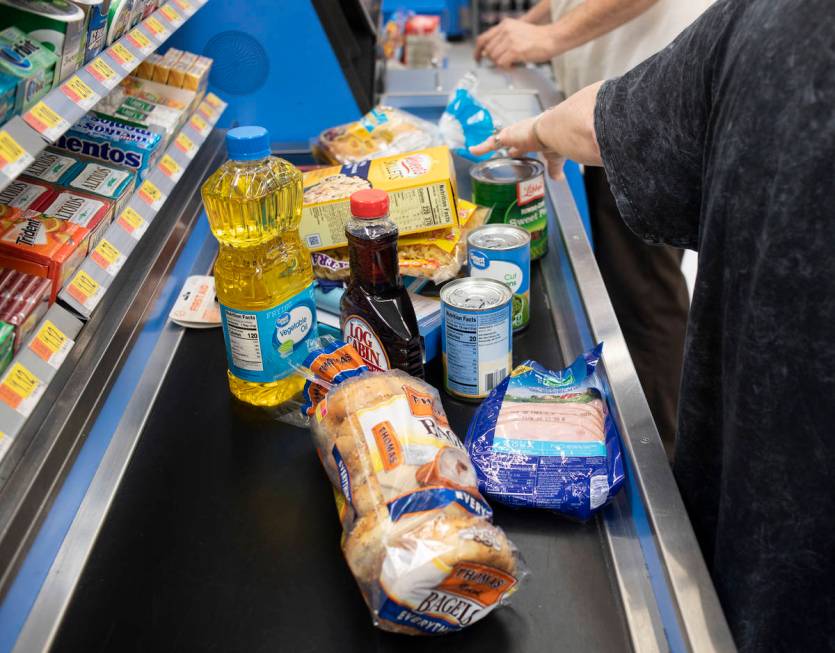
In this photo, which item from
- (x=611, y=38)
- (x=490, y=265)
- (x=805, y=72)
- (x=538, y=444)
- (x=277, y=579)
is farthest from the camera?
(x=611, y=38)

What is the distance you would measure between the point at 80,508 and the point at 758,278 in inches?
36.4

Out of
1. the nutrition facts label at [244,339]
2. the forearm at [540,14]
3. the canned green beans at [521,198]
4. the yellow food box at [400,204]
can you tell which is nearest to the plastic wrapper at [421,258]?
the yellow food box at [400,204]

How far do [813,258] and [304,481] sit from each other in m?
0.73

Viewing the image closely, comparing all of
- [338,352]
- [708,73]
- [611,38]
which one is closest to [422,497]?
[338,352]

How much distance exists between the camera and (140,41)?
5.00 feet

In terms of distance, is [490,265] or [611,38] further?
[611,38]

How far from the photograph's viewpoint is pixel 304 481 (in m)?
1.15

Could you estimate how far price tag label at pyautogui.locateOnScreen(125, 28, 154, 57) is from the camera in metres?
Answer: 1.49

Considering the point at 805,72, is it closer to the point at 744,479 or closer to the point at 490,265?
the point at 744,479

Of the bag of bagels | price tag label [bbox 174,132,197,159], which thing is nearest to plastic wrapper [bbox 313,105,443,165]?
price tag label [bbox 174,132,197,159]

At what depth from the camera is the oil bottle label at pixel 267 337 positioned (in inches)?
47.4

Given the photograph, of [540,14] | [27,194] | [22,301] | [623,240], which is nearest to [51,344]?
[22,301]

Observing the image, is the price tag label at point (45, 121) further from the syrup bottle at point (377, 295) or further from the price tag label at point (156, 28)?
the price tag label at point (156, 28)

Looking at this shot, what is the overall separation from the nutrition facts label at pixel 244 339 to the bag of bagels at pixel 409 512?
194mm
